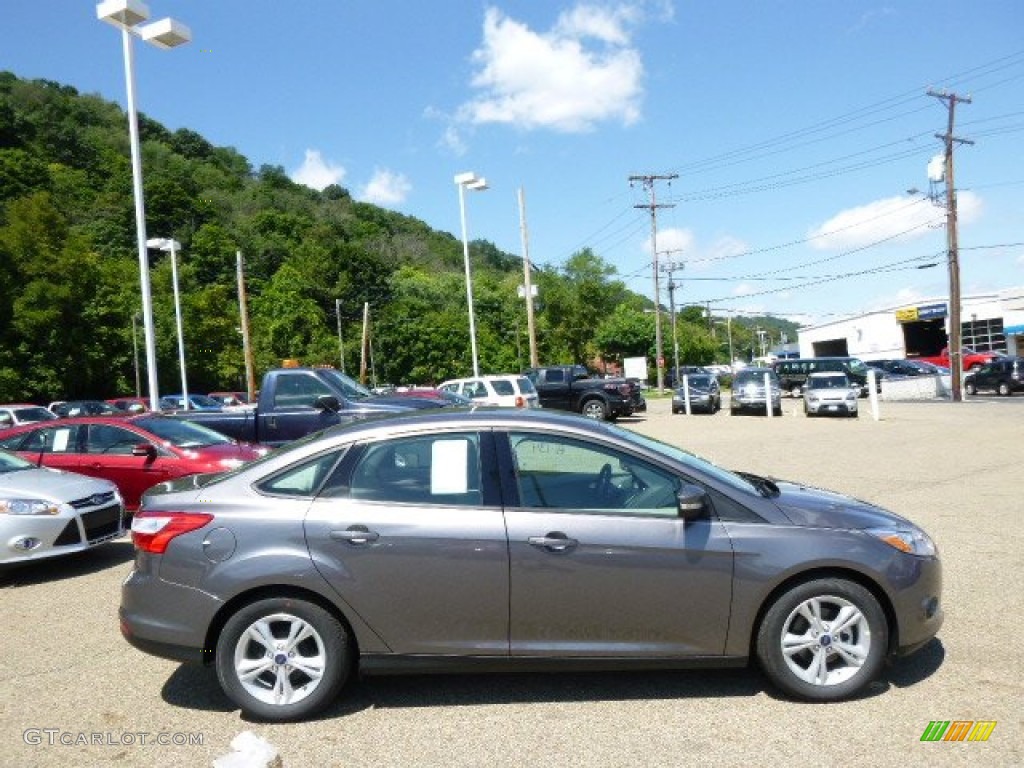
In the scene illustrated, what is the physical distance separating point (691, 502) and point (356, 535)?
1.69 metres

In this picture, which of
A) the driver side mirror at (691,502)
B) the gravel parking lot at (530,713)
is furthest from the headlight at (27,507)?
the driver side mirror at (691,502)

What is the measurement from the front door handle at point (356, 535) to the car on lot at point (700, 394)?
2794 cm

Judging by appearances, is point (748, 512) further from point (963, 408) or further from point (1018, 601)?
point (963, 408)

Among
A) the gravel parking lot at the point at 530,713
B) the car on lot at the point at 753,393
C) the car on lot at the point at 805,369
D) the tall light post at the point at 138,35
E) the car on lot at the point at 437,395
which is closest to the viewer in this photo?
the gravel parking lot at the point at 530,713

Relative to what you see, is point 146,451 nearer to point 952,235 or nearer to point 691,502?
point 691,502

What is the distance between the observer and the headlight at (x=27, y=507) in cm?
718

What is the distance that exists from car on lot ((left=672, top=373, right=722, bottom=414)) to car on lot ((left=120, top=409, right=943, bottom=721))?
89.8 feet

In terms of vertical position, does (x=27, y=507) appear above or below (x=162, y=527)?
below

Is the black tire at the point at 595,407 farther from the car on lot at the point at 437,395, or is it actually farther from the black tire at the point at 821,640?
the black tire at the point at 821,640

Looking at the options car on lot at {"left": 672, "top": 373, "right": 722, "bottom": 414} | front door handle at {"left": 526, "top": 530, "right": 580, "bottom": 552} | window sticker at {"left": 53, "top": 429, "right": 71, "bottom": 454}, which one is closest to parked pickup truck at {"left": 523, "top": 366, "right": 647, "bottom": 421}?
car on lot at {"left": 672, "top": 373, "right": 722, "bottom": 414}

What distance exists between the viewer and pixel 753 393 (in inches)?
1118

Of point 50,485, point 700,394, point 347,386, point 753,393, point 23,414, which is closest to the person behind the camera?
point 50,485

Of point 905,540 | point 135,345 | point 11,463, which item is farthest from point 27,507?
→ point 135,345

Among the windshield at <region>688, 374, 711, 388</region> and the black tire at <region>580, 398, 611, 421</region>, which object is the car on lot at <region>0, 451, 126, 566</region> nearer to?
the black tire at <region>580, 398, 611, 421</region>
